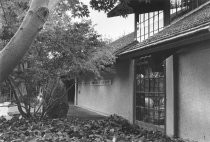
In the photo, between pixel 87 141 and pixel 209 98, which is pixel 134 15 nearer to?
pixel 209 98

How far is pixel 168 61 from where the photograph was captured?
9414 millimetres

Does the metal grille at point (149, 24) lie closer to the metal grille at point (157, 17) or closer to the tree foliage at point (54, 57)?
the metal grille at point (157, 17)

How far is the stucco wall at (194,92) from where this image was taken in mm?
7348

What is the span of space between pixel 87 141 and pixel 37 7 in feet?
9.29

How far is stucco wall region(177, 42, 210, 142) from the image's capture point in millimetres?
7348

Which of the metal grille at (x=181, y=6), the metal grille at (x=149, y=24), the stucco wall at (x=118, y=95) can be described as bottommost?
the stucco wall at (x=118, y=95)

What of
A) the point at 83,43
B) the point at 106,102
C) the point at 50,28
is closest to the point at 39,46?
the point at 50,28

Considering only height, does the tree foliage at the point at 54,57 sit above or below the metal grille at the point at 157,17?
below

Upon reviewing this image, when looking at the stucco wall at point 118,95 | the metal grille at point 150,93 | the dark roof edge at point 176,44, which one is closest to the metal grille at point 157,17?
the metal grille at point 150,93

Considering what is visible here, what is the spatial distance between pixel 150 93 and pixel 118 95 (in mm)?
3887

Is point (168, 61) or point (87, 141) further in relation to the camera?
point (168, 61)

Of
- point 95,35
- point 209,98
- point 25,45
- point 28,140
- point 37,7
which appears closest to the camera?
point 25,45

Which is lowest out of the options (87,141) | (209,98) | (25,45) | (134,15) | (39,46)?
(87,141)

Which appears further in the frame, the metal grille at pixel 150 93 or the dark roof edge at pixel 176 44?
the metal grille at pixel 150 93
